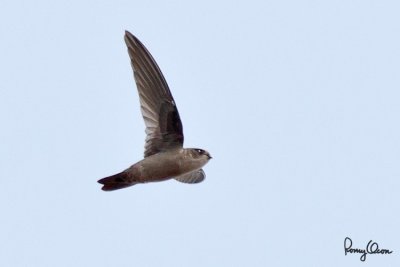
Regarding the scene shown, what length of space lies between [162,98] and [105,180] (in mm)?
872

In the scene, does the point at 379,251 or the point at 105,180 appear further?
the point at 379,251

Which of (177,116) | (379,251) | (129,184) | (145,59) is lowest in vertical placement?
(379,251)

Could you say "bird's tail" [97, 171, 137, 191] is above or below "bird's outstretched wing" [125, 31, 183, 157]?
below

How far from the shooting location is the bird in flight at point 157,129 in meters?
6.97

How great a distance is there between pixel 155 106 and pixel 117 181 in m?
0.74

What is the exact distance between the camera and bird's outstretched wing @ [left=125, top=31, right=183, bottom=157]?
7.07 meters

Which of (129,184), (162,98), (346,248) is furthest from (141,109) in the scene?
(346,248)

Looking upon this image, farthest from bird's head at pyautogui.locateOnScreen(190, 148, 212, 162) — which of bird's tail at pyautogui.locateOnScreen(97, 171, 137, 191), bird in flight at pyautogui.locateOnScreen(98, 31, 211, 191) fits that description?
bird's tail at pyautogui.locateOnScreen(97, 171, 137, 191)

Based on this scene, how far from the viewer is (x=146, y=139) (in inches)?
283

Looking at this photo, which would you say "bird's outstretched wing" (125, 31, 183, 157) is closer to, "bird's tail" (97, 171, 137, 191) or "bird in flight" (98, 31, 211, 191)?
"bird in flight" (98, 31, 211, 191)

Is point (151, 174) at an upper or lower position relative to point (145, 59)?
lower

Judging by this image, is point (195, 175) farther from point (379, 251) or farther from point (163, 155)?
point (379, 251)

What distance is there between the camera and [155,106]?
714cm

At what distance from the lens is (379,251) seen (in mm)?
7680
